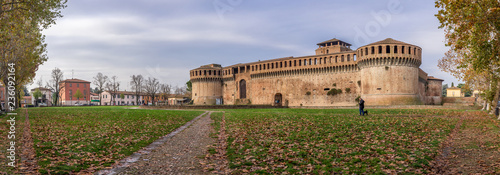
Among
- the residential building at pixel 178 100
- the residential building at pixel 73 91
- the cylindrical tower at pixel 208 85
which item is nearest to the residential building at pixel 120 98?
the residential building at pixel 73 91

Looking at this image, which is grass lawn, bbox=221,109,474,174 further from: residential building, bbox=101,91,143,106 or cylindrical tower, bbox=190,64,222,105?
residential building, bbox=101,91,143,106

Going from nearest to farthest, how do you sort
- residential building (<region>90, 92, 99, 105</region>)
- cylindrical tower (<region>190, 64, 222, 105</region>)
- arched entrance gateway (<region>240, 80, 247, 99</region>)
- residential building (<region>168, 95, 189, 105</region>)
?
arched entrance gateway (<region>240, 80, 247, 99</region>) → cylindrical tower (<region>190, 64, 222, 105</region>) → residential building (<region>168, 95, 189, 105</region>) → residential building (<region>90, 92, 99, 105</region>)

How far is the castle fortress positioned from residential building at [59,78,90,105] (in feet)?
203

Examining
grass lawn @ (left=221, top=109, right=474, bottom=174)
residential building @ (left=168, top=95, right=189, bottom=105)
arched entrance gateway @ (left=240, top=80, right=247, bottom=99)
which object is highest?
arched entrance gateway @ (left=240, top=80, right=247, bottom=99)

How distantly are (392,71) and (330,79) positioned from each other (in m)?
12.1

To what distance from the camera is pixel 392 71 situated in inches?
2100

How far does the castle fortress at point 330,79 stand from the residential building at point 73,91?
2442 inches

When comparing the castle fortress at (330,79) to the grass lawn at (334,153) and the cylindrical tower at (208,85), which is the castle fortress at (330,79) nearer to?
the cylindrical tower at (208,85)

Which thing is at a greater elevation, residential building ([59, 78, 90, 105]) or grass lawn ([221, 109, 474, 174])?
residential building ([59, 78, 90, 105])

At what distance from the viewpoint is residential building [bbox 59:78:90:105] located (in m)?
118

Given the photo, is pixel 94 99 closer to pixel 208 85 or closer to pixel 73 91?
pixel 73 91

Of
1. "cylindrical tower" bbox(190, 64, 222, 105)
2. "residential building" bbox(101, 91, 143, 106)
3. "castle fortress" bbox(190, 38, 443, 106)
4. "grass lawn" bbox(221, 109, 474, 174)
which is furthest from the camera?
"residential building" bbox(101, 91, 143, 106)

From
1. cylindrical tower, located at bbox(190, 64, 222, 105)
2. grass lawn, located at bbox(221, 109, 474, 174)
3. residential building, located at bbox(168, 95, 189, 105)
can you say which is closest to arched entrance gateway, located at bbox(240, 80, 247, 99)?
cylindrical tower, located at bbox(190, 64, 222, 105)

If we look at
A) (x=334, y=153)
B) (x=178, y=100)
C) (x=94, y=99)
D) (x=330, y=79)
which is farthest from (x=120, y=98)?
(x=334, y=153)
